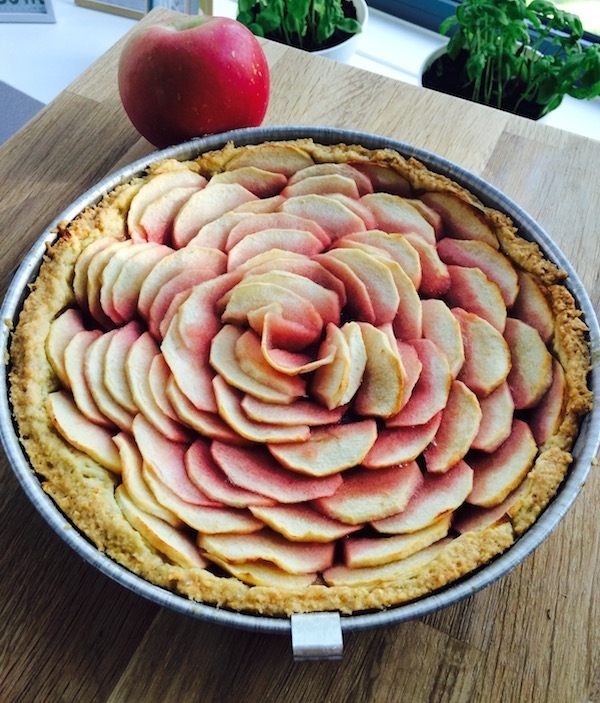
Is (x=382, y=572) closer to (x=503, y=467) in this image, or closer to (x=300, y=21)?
(x=503, y=467)

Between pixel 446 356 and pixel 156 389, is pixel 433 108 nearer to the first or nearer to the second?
pixel 446 356

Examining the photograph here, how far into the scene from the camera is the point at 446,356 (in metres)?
1.15

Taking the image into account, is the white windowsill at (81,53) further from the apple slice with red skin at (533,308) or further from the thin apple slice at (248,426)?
the thin apple slice at (248,426)

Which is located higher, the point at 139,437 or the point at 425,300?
the point at 425,300

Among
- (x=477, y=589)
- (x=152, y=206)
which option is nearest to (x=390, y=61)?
(x=152, y=206)

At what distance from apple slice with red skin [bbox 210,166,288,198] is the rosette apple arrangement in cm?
76

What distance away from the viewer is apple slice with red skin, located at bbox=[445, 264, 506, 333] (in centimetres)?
120

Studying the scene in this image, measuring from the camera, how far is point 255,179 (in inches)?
53.5

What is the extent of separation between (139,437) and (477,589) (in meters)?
0.53

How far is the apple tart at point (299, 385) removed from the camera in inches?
39.5

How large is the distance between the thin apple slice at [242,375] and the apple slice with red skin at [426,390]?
0.17 m

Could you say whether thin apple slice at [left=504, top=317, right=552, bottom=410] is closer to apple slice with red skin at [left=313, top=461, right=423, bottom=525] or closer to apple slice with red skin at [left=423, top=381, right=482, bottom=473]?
apple slice with red skin at [left=423, top=381, right=482, bottom=473]

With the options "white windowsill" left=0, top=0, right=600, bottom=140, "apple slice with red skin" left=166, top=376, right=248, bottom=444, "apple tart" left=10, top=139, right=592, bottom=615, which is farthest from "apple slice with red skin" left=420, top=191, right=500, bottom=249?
"white windowsill" left=0, top=0, right=600, bottom=140

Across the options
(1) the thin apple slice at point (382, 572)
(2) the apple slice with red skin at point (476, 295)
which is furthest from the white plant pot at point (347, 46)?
(1) the thin apple slice at point (382, 572)
